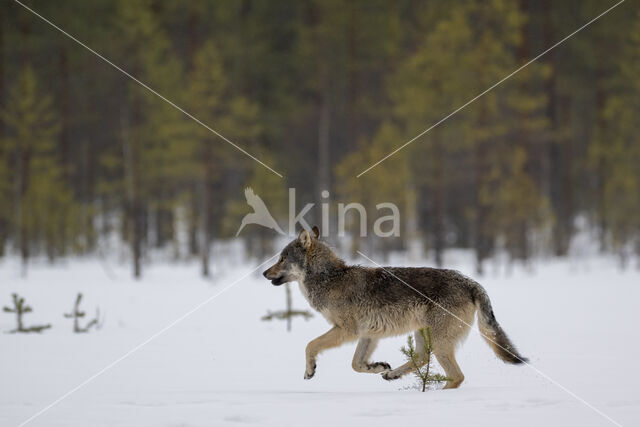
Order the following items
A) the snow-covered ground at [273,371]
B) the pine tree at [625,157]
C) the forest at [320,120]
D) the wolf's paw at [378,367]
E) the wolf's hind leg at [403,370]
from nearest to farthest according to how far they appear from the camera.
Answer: the snow-covered ground at [273,371], the wolf's hind leg at [403,370], the wolf's paw at [378,367], the forest at [320,120], the pine tree at [625,157]

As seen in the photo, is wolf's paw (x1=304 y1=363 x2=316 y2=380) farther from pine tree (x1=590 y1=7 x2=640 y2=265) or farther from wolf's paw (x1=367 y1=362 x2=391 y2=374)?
pine tree (x1=590 y1=7 x2=640 y2=265)

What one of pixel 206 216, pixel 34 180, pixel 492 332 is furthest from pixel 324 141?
pixel 492 332

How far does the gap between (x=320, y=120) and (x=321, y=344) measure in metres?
28.2

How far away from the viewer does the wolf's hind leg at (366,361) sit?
26.2 feet

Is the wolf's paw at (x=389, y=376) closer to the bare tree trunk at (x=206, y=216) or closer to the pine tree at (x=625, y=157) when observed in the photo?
the bare tree trunk at (x=206, y=216)

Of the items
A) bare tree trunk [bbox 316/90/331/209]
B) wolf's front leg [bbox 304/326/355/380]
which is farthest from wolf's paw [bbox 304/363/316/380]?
bare tree trunk [bbox 316/90/331/209]

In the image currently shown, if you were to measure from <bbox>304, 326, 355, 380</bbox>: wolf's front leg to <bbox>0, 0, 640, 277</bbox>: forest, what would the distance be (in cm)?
1901

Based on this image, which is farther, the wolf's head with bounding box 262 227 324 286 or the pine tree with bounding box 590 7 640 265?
the pine tree with bounding box 590 7 640 265

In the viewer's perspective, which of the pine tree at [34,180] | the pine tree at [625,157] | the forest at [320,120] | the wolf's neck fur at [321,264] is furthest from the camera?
the pine tree at [625,157]

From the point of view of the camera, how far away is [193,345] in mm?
11039

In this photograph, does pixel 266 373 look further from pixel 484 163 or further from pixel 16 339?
pixel 484 163

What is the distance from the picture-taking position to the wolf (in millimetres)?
7449

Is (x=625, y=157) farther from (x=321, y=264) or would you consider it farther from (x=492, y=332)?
(x=492, y=332)

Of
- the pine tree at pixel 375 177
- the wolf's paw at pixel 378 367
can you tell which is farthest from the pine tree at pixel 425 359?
the pine tree at pixel 375 177
